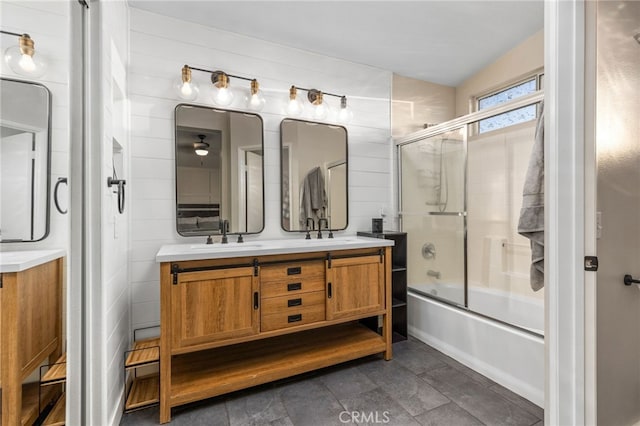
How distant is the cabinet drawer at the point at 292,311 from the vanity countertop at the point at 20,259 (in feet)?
3.91

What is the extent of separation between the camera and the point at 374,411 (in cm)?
179

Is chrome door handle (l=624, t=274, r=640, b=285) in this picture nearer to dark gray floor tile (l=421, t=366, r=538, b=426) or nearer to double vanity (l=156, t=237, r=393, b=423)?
dark gray floor tile (l=421, t=366, r=538, b=426)

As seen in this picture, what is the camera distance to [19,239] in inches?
33.8

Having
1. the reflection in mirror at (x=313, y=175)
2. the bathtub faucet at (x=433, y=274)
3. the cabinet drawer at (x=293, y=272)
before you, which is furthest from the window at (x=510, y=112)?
the cabinet drawer at (x=293, y=272)

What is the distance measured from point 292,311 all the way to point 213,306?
527 millimetres

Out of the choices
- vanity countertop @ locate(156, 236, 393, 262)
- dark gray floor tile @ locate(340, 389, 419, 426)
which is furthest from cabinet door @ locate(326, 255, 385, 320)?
dark gray floor tile @ locate(340, 389, 419, 426)

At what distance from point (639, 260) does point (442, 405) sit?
1.31 meters

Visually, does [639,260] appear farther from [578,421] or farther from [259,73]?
[259,73]

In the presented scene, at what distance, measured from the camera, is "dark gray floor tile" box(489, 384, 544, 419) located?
1.74 meters

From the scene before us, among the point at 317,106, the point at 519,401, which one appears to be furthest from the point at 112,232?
the point at 519,401

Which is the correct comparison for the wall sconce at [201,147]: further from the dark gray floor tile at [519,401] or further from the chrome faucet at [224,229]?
the dark gray floor tile at [519,401]

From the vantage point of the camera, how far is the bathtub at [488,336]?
6.15 ft

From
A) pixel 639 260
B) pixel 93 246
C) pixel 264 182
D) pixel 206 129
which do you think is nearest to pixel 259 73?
pixel 206 129

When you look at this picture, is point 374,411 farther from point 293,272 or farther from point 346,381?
point 293,272
